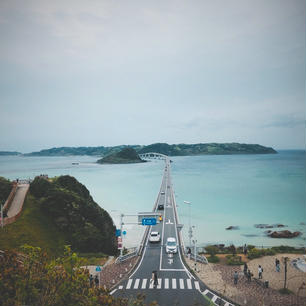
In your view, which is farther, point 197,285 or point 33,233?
point 33,233

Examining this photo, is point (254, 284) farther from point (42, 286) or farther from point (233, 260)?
point (42, 286)

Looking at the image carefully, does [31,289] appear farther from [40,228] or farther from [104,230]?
[104,230]

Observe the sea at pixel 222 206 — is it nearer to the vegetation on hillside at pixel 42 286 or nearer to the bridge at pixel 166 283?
the bridge at pixel 166 283

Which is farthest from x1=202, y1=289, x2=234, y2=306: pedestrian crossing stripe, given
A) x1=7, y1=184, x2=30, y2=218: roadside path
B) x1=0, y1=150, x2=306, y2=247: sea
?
x1=7, y1=184, x2=30, y2=218: roadside path

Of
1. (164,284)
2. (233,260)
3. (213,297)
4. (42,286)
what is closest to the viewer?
(42,286)

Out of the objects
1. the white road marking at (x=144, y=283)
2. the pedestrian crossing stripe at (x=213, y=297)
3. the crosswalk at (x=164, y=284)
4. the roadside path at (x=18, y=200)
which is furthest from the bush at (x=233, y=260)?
the roadside path at (x=18, y=200)

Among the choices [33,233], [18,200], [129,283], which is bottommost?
[129,283]

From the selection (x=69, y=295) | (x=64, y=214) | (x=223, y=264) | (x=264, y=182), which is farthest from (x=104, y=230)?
(x=264, y=182)

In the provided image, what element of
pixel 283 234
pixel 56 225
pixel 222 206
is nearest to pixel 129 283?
pixel 56 225
